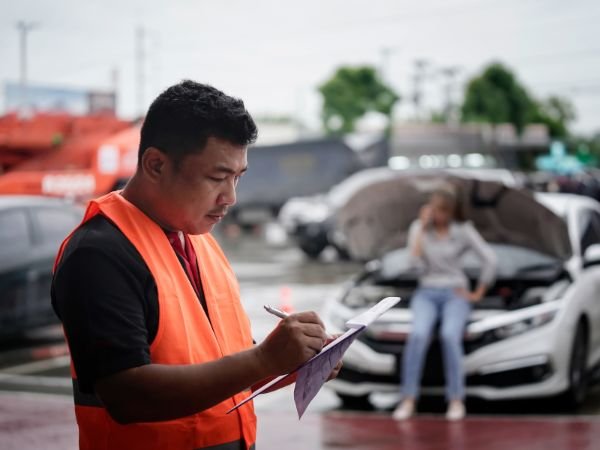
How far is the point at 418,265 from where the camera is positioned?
809 cm

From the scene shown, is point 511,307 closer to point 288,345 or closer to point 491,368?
point 491,368

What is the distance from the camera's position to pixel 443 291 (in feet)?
25.7

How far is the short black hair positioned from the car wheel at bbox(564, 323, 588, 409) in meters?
5.79

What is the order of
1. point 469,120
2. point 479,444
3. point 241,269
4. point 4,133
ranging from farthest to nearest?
point 469,120
point 241,269
point 4,133
point 479,444

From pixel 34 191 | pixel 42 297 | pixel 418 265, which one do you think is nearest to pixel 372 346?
pixel 418 265

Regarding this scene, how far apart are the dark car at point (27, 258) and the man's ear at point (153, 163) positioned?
28.3 ft

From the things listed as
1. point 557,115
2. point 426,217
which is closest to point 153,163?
point 426,217

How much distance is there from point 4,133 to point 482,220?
13.4 meters

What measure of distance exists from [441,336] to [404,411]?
0.60 meters

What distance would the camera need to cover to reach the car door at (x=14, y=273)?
10.5m

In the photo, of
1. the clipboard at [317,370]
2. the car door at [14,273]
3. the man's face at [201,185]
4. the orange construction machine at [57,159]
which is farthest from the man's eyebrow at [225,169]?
the orange construction machine at [57,159]

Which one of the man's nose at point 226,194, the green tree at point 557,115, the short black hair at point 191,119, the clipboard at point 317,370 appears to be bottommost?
the green tree at point 557,115

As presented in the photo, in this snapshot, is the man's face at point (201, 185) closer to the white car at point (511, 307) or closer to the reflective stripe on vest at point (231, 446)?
the reflective stripe on vest at point (231, 446)

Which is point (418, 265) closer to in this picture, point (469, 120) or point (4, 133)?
point (4, 133)
